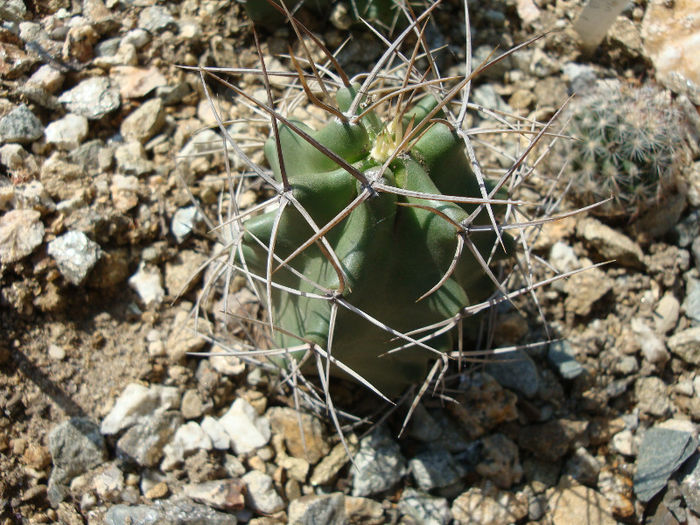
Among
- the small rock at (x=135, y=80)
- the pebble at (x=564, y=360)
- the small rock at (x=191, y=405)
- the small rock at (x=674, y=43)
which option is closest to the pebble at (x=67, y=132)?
the small rock at (x=135, y=80)

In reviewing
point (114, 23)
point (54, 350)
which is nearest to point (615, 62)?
point (114, 23)

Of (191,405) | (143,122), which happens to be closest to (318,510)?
(191,405)

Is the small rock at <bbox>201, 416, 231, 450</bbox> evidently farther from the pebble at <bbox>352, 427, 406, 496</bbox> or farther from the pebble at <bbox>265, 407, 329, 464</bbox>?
the pebble at <bbox>352, 427, 406, 496</bbox>

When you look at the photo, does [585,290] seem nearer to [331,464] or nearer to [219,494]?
[331,464]

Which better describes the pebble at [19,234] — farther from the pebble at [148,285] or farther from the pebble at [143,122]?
the pebble at [143,122]

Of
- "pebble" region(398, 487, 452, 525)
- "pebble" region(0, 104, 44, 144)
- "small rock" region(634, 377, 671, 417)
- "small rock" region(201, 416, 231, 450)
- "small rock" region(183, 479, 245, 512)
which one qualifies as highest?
"pebble" region(0, 104, 44, 144)

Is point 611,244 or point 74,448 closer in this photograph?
point 74,448

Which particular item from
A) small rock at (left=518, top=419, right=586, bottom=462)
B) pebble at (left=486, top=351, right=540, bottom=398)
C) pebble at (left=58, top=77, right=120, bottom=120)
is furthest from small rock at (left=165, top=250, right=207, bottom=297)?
small rock at (left=518, top=419, right=586, bottom=462)
